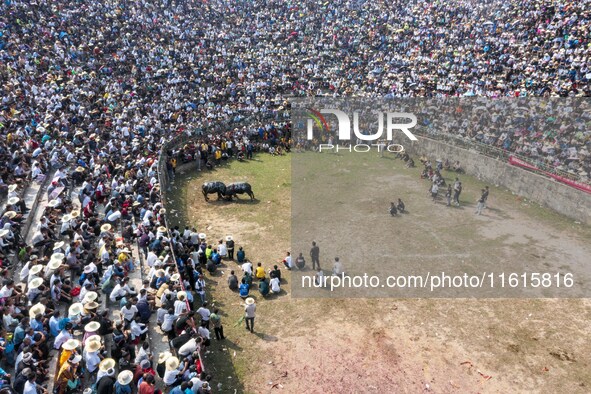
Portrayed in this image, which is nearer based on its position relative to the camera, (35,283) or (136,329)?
(136,329)

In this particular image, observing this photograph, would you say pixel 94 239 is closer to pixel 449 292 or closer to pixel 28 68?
pixel 449 292

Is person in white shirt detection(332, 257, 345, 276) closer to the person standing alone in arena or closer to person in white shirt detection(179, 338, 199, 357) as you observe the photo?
the person standing alone in arena

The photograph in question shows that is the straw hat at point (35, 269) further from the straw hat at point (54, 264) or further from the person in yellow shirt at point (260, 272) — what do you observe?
the person in yellow shirt at point (260, 272)

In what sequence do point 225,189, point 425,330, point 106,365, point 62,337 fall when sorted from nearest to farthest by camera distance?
point 106,365 < point 62,337 < point 425,330 < point 225,189

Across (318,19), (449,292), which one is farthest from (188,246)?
(318,19)

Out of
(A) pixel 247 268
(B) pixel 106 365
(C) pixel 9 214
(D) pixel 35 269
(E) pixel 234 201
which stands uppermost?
(C) pixel 9 214

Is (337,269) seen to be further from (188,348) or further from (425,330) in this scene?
(188,348)

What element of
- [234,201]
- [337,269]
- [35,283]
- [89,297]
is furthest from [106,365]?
[234,201]
